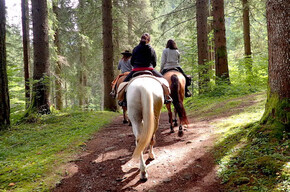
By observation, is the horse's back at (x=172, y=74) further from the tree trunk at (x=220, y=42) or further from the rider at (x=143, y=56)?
→ the tree trunk at (x=220, y=42)

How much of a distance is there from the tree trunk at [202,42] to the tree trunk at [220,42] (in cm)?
71

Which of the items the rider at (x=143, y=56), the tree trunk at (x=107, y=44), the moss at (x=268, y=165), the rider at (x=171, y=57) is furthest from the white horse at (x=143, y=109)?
the tree trunk at (x=107, y=44)

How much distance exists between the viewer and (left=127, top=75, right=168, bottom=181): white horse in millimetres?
3602

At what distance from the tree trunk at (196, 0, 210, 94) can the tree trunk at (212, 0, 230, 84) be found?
28.1 inches

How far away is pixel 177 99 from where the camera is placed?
20.0 feet

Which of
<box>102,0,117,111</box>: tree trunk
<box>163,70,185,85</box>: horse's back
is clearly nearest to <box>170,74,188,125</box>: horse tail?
<box>163,70,185,85</box>: horse's back

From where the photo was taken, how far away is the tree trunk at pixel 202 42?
11848 millimetres

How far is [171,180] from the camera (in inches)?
143

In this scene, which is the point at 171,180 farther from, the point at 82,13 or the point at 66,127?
the point at 82,13

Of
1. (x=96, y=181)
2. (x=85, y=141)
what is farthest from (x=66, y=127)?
(x=96, y=181)

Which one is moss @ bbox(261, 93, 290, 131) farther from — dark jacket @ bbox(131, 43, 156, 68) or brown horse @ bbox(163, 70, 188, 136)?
dark jacket @ bbox(131, 43, 156, 68)

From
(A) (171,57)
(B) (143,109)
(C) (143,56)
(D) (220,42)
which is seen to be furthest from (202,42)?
(B) (143,109)

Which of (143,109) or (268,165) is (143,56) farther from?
(268,165)

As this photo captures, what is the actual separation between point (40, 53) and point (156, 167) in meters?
7.76
